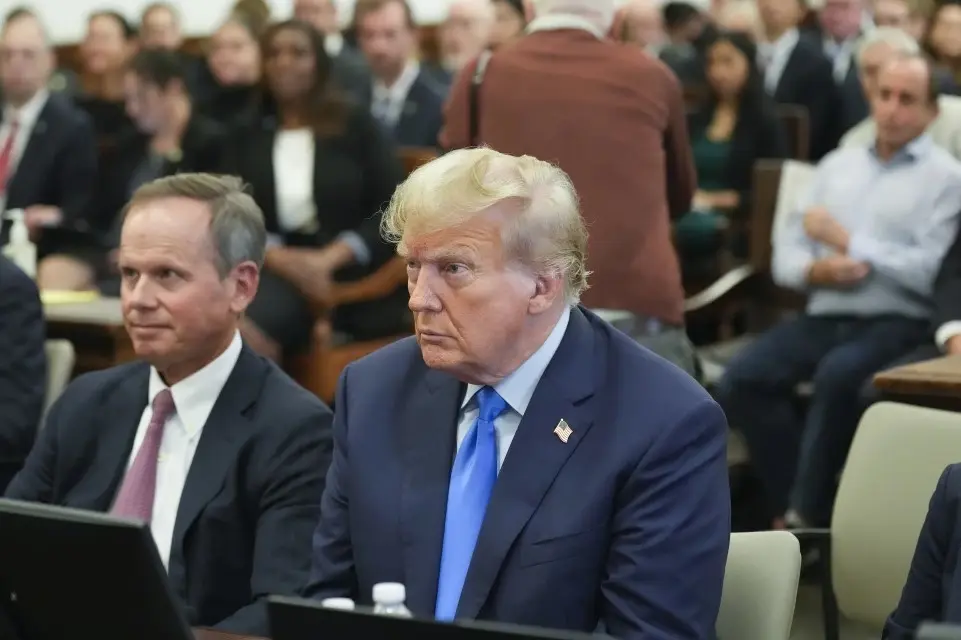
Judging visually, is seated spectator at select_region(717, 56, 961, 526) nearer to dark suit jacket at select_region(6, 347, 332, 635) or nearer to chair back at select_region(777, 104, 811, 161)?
dark suit jacket at select_region(6, 347, 332, 635)

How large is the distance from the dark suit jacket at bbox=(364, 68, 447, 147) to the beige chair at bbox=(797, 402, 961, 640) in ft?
14.7

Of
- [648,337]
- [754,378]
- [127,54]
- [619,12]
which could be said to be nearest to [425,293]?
[648,337]

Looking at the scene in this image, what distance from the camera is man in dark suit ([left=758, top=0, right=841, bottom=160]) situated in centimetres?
757

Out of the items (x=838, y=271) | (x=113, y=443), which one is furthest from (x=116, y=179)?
(x=113, y=443)

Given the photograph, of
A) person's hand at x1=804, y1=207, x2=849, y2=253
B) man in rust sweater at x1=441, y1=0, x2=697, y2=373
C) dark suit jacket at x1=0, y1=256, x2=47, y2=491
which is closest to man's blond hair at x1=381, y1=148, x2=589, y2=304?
man in rust sweater at x1=441, y1=0, x2=697, y2=373

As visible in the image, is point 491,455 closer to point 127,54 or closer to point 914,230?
point 914,230

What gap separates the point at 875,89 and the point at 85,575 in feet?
12.3

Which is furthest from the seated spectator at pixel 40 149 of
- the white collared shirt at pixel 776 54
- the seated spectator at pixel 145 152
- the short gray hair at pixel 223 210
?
the white collared shirt at pixel 776 54

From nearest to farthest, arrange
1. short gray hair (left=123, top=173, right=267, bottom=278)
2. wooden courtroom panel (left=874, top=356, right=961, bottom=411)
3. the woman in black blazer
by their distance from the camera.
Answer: short gray hair (left=123, top=173, right=267, bottom=278), wooden courtroom panel (left=874, top=356, right=961, bottom=411), the woman in black blazer

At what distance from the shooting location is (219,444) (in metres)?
2.62

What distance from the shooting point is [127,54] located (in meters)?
8.59

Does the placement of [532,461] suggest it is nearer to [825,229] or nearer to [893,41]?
[825,229]

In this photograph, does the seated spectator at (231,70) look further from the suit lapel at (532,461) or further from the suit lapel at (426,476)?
the suit lapel at (532,461)

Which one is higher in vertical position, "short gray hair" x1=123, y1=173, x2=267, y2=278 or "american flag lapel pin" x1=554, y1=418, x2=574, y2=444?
"short gray hair" x1=123, y1=173, x2=267, y2=278
